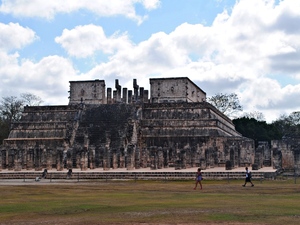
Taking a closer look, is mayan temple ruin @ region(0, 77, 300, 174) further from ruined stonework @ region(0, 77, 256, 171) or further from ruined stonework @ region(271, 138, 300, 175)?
ruined stonework @ region(271, 138, 300, 175)

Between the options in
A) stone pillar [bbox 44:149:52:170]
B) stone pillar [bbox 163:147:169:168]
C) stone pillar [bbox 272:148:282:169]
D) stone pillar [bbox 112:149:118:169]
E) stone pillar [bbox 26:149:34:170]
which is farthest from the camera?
stone pillar [bbox 26:149:34:170]

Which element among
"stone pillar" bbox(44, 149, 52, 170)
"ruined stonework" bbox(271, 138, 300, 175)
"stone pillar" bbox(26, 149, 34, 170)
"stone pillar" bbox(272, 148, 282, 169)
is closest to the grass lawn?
"stone pillar" bbox(272, 148, 282, 169)

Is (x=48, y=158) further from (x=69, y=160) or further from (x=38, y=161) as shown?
(x=69, y=160)

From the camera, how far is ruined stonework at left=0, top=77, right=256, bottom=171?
41.6 m

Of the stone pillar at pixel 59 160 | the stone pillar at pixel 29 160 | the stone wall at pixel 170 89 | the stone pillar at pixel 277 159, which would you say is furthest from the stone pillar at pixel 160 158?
the stone wall at pixel 170 89

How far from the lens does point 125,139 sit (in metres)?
46.3

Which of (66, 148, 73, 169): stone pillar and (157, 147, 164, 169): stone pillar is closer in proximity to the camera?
(157, 147, 164, 169): stone pillar

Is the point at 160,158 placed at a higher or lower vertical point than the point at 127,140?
lower

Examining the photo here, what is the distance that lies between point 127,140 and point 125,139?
0.23 metres

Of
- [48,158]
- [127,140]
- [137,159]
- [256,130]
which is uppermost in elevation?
[256,130]

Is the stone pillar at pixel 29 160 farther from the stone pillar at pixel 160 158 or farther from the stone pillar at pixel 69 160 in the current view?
the stone pillar at pixel 160 158

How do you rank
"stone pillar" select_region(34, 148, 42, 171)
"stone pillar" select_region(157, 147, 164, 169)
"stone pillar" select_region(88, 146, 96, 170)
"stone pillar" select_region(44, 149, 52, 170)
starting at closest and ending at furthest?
"stone pillar" select_region(157, 147, 164, 169) → "stone pillar" select_region(34, 148, 42, 171) → "stone pillar" select_region(88, 146, 96, 170) → "stone pillar" select_region(44, 149, 52, 170)

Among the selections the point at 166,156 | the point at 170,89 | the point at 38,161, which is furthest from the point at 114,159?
the point at 170,89

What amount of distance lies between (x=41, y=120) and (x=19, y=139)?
9.45ft
